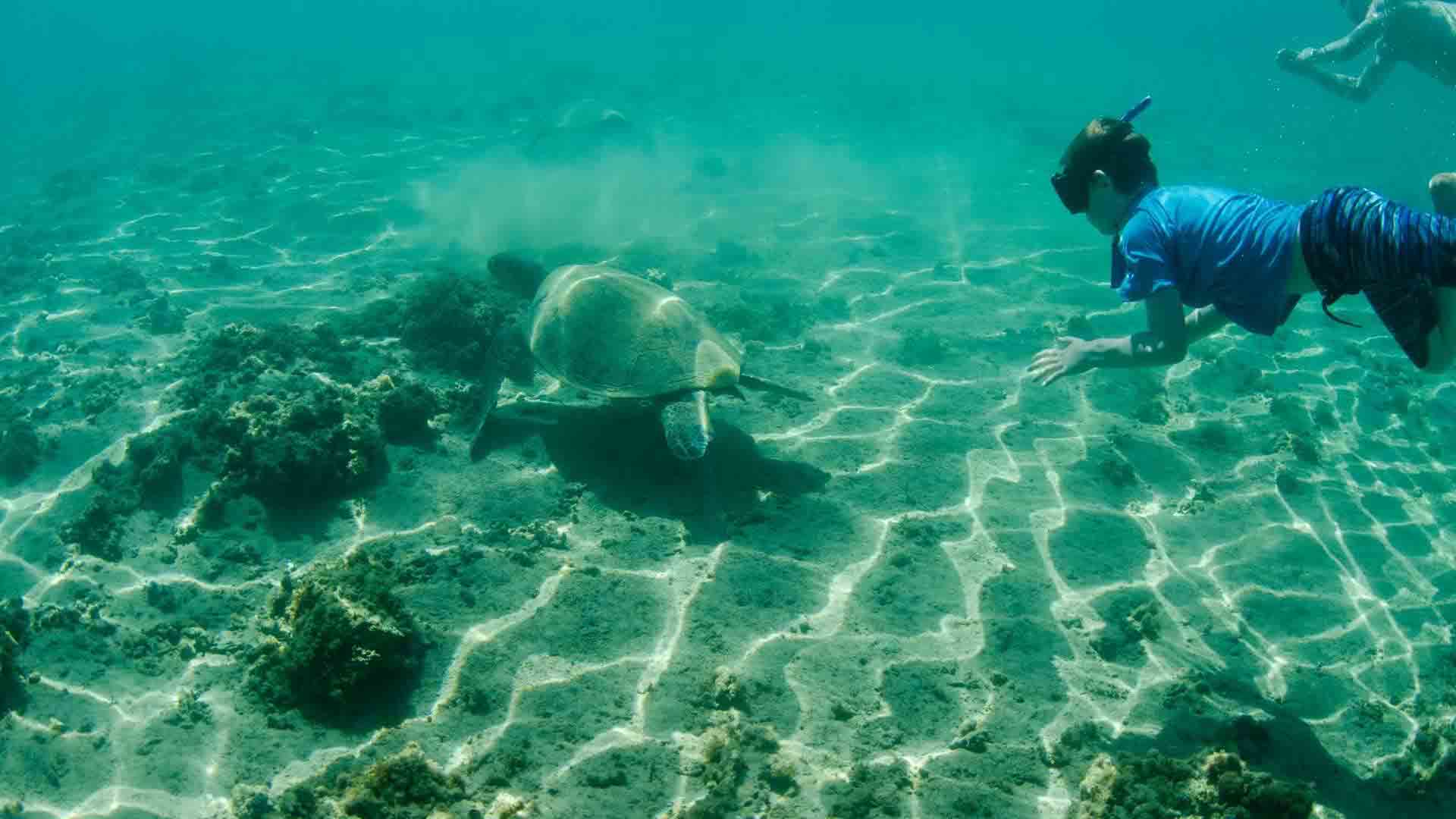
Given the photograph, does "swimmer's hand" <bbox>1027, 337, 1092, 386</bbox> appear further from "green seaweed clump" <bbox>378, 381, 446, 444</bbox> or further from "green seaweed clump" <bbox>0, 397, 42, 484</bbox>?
"green seaweed clump" <bbox>0, 397, 42, 484</bbox>

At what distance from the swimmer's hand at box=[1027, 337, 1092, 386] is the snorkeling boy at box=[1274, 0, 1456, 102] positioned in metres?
9.31

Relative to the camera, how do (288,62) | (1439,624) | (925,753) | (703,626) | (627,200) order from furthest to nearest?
(288,62)
(627,200)
(1439,624)
(703,626)
(925,753)

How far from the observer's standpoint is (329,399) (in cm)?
666

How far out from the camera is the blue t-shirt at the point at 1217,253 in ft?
14.4

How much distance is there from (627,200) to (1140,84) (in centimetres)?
4198

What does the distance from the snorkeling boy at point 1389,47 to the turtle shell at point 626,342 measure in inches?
391

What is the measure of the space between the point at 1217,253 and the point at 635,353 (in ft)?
14.5

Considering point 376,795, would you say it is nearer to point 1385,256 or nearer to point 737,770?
point 737,770

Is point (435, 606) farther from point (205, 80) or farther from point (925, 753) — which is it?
point (205, 80)

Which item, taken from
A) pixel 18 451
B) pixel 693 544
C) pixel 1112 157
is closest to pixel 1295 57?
pixel 1112 157

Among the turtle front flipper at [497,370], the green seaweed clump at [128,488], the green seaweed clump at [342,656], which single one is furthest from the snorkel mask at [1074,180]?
the green seaweed clump at [128,488]

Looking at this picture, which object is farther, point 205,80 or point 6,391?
point 205,80

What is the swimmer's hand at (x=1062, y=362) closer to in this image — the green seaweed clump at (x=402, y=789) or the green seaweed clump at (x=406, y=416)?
the green seaweed clump at (x=402, y=789)

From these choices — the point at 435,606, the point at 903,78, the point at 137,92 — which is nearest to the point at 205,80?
the point at 137,92
